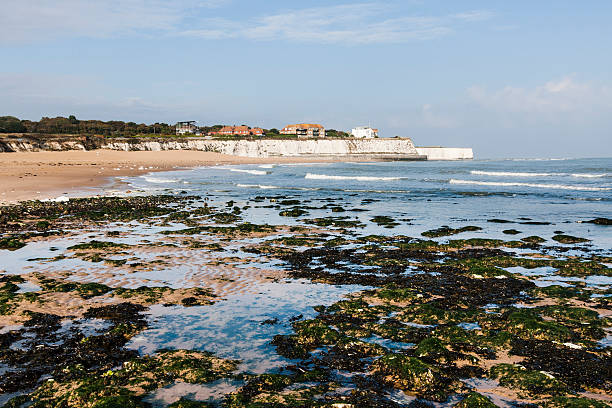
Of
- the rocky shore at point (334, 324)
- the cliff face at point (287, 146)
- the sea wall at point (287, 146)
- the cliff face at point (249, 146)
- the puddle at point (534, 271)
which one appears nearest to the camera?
the rocky shore at point (334, 324)

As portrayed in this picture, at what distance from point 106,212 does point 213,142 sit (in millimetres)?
115758

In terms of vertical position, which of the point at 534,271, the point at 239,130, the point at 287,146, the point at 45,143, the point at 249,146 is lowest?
the point at 534,271

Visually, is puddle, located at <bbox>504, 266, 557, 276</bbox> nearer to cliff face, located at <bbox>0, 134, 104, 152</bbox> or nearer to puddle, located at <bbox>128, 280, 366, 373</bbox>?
puddle, located at <bbox>128, 280, 366, 373</bbox>

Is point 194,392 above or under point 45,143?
under

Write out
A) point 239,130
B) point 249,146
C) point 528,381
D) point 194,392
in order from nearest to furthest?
point 194,392 < point 528,381 < point 249,146 < point 239,130

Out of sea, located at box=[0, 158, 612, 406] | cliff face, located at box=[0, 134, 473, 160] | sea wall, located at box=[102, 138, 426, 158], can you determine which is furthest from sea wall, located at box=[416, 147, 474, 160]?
sea, located at box=[0, 158, 612, 406]

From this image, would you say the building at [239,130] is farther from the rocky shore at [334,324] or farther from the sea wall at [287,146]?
the rocky shore at [334,324]

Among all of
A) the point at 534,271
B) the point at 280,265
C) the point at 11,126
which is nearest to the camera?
the point at 534,271

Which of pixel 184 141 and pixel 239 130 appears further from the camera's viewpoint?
pixel 239 130

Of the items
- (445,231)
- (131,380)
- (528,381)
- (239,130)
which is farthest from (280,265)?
(239,130)

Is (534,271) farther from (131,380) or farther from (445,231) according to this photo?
(131,380)

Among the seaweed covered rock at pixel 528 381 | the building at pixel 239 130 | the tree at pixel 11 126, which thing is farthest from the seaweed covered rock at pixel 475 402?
the building at pixel 239 130

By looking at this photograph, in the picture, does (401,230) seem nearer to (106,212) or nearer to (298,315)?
(298,315)

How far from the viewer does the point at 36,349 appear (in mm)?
6020
